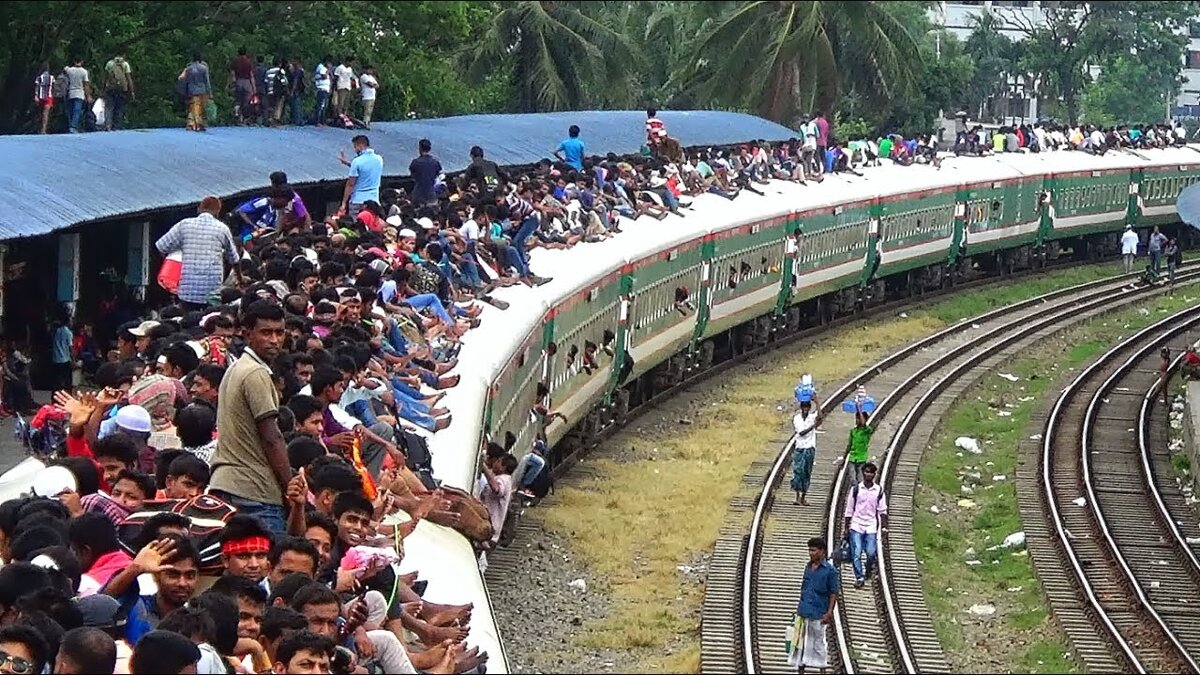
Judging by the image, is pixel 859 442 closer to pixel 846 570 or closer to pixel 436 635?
pixel 846 570

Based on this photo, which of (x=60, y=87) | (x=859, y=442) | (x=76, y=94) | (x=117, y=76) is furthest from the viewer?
(x=117, y=76)

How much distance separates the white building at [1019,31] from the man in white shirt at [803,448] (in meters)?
37.8

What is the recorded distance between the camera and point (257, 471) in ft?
23.8

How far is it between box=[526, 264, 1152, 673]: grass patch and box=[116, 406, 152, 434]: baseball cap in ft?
18.6

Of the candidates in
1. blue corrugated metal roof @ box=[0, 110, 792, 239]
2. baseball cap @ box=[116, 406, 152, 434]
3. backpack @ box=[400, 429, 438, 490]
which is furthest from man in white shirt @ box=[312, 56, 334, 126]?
baseball cap @ box=[116, 406, 152, 434]

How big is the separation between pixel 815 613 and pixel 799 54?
31146 millimetres

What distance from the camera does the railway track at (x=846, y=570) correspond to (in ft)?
45.0

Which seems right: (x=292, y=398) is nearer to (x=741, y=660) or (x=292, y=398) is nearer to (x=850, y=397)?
(x=741, y=660)

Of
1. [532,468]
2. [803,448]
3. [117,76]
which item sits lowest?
[803,448]

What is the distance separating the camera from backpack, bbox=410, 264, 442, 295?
13680mm

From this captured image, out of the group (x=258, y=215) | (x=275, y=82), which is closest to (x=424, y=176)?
(x=258, y=215)

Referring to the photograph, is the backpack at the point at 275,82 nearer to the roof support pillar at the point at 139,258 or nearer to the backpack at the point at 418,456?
the roof support pillar at the point at 139,258

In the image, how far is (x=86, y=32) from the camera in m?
27.2

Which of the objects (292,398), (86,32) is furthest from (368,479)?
(86,32)
